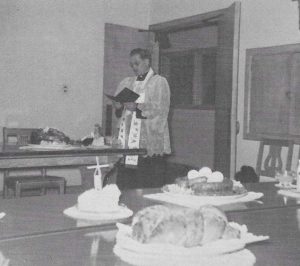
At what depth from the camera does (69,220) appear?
1524 millimetres

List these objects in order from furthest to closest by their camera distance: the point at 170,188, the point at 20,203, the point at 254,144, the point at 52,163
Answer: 1. the point at 254,144
2. the point at 52,163
3. the point at 170,188
4. the point at 20,203

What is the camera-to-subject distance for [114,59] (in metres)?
7.09

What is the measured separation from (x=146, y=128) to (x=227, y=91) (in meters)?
1.48

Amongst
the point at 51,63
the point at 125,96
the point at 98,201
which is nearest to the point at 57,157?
the point at 125,96

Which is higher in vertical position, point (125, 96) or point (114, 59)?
point (114, 59)

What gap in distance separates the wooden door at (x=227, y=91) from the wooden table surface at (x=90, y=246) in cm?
410

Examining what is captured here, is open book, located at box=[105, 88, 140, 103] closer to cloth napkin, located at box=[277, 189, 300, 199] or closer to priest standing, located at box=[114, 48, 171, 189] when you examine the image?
priest standing, located at box=[114, 48, 171, 189]

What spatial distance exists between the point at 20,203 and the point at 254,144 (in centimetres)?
441

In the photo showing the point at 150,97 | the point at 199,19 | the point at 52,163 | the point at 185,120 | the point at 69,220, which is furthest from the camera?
the point at 185,120

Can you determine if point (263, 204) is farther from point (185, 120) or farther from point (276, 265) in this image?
point (185, 120)

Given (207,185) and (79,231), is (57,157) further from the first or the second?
(79,231)

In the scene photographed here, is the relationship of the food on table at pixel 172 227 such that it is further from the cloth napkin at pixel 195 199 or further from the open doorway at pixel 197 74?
the open doorway at pixel 197 74

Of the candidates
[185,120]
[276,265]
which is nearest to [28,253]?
[276,265]

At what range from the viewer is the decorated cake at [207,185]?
1.81 m
